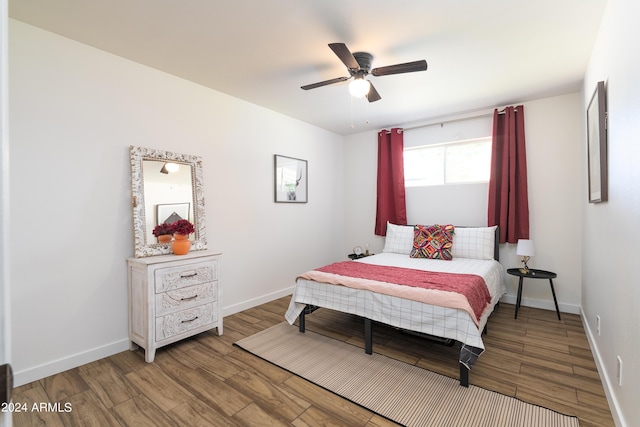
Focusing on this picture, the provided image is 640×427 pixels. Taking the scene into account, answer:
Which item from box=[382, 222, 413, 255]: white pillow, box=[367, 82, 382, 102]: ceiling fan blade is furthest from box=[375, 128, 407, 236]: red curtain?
box=[367, 82, 382, 102]: ceiling fan blade

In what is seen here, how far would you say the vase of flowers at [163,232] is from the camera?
272 centimetres

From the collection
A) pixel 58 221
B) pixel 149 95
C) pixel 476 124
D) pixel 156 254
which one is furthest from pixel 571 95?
pixel 58 221

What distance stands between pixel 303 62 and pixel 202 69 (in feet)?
3.22

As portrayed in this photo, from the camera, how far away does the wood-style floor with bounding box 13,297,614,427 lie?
1.77m

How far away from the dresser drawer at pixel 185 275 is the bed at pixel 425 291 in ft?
2.79

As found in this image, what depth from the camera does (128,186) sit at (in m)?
2.64

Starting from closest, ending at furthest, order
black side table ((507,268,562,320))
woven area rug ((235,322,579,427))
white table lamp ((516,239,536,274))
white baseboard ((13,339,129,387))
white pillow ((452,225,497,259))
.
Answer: woven area rug ((235,322,579,427)) → white baseboard ((13,339,129,387)) → black side table ((507,268,562,320)) → white table lamp ((516,239,536,274)) → white pillow ((452,225,497,259))

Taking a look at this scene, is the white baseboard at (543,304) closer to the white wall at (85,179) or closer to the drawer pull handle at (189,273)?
the white wall at (85,179)

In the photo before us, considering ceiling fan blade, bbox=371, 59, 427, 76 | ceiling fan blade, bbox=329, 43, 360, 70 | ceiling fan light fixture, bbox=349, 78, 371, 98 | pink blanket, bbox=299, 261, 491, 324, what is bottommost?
pink blanket, bbox=299, 261, 491, 324

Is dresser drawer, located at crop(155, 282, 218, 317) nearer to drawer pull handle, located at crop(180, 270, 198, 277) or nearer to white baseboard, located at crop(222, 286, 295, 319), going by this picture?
drawer pull handle, located at crop(180, 270, 198, 277)

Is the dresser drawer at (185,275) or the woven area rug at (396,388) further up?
the dresser drawer at (185,275)

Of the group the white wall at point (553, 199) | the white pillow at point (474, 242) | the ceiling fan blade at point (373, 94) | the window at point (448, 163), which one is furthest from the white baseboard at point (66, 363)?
the white wall at point (553, 199)

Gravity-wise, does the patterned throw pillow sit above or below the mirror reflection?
below

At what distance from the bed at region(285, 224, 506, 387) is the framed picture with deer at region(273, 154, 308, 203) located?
55.5 inches
